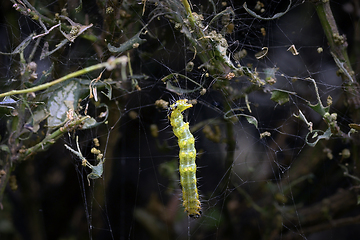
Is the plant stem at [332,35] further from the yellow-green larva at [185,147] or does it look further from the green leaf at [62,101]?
the green leaf at [62,101]

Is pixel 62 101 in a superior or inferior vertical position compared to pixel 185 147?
superior

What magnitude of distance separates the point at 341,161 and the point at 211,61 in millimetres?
494

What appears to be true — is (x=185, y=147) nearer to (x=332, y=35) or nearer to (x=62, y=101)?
(x=62, y=101)

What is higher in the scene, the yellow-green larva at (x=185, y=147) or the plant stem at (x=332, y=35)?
the plant stem at (x=332, y=35)

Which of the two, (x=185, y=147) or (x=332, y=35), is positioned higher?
(x=332, y=35)

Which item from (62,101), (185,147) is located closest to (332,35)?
(185,147)

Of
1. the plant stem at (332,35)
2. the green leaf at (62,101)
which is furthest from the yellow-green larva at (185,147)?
the plant stem at (332,35)

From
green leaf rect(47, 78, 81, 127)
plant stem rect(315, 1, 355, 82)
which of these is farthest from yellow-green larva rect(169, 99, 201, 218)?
plant stem rect(315, 1, 355, 82)

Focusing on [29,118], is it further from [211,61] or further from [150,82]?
[211,61]

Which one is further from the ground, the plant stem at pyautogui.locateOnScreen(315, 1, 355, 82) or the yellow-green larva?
the plant stem at pyautogui.locateOnScreen(315, 1, 355, 82)

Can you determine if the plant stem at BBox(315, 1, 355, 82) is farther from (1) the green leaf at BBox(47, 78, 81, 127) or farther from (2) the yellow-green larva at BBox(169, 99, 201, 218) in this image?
(1) the green leaf at BBox(47, 78, 81, 127)

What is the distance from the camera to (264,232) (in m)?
0.81

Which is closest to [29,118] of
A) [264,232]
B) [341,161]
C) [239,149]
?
[239,149]

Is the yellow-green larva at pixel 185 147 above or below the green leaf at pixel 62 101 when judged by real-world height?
below
